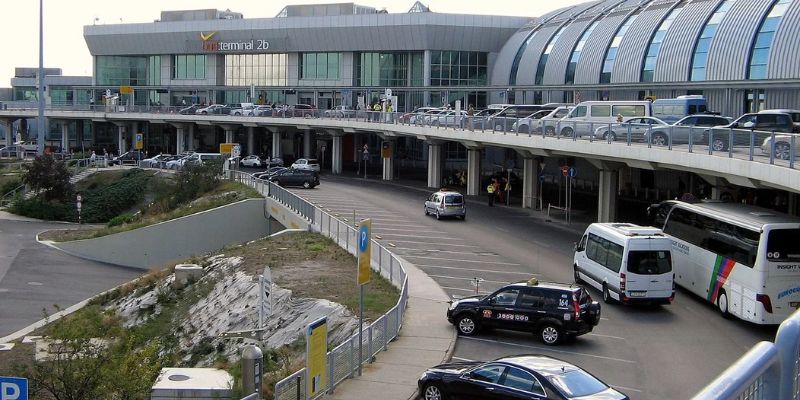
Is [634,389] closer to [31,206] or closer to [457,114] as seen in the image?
[457,114]

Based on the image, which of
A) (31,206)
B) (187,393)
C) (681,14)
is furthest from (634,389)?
(31,206)

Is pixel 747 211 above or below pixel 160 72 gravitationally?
below

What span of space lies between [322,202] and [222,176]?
45.3 feet

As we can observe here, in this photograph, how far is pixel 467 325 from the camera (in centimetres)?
2367

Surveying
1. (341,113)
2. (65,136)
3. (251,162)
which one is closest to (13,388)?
(341,113)

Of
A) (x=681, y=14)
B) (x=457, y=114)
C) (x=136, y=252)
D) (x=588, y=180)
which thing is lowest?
(x=136, y=252)

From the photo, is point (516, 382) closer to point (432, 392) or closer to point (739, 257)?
point (432, 392)

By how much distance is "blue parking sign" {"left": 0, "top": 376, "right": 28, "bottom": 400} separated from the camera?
10464 millimetres

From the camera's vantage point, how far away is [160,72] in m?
102

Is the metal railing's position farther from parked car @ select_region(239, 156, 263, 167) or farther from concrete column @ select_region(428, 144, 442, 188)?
parked car @ select_region(239, 156, 263, 167)

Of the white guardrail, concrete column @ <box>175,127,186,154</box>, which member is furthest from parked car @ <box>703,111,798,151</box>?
concrete column @ <box>175,127,186,154</box>

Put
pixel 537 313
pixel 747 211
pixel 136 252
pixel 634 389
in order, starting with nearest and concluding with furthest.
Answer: pixel 634 389 < pixel 537 313 < pixel 747 211 < pixel 136 252

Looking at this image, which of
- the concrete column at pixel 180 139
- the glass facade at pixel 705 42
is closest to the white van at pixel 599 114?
the glass facade at pixel 705 42

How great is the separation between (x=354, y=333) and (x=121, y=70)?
88.5 metres
